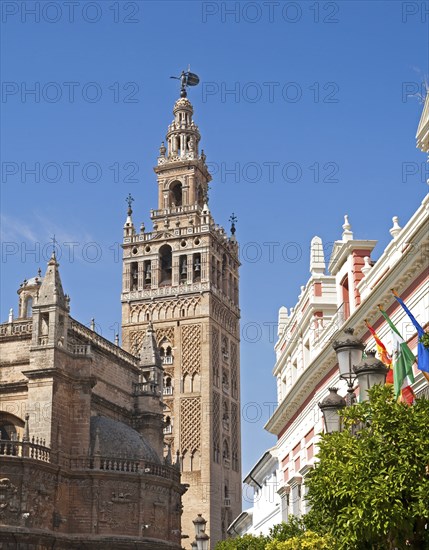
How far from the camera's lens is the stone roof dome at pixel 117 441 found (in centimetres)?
4184

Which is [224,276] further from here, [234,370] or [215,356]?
[215,356]

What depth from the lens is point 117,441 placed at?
4259 cm

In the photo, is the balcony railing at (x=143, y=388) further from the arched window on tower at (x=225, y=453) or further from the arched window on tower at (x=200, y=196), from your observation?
the arched window on tower at (x=200, y=196)

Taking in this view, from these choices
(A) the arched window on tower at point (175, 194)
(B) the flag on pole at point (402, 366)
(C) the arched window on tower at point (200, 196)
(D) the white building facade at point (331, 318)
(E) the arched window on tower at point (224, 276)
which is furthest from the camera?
(C) the arched window on tower at point (200, 196)

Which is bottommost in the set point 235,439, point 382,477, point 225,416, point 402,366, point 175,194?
point 382,477

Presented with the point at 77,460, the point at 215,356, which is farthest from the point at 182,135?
the point at 77,460

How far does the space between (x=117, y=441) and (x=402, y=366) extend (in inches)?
984

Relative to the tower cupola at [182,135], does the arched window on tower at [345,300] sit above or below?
below

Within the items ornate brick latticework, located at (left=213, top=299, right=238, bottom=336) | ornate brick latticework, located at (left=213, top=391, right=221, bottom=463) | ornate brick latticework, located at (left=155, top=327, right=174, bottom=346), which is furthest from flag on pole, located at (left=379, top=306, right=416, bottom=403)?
ornate brick latticework, located at (left=213, top=299, right=238, bottom=336)

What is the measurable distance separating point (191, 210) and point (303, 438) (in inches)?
1603

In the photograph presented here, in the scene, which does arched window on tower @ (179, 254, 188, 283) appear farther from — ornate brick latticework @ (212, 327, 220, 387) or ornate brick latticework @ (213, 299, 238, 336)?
ornate brick latticework @ (212, 327, 220, 387)

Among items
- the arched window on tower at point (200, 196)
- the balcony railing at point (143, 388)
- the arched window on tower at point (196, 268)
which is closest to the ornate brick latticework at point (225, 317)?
the arched window on tower at point (196, 268)

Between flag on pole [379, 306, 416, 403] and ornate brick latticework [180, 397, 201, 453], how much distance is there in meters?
42.9

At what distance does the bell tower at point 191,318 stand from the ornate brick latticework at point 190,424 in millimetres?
67
